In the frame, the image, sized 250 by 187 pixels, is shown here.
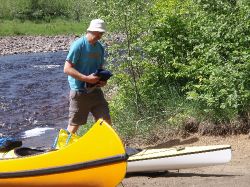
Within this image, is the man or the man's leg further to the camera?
the man's leg

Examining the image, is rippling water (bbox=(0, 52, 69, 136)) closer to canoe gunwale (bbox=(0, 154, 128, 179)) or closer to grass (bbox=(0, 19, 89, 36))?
canoe gunwale (bbox=(0, 154, 128, 179))

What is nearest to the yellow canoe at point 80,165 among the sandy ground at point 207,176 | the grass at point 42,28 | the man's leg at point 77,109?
the sandy ground at point 207,176

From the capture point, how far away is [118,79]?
32.0 feet

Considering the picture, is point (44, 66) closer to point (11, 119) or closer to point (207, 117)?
point (11, 119)

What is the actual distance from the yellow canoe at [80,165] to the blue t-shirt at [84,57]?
1.45 meters

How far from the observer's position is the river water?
554 inches

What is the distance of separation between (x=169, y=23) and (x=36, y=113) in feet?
23.0

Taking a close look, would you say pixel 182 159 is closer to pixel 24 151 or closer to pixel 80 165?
pixel 80 165

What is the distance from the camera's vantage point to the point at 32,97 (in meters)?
18.7

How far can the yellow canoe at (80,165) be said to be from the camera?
18.6ft

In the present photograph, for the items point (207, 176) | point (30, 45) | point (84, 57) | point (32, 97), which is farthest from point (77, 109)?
point (30, 45)

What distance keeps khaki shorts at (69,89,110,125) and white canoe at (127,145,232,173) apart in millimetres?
970

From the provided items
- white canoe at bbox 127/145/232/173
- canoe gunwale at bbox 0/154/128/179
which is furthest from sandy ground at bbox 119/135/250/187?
canoe gunwale at bbox 0/154/128/179

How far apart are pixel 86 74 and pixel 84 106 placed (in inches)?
18.2
